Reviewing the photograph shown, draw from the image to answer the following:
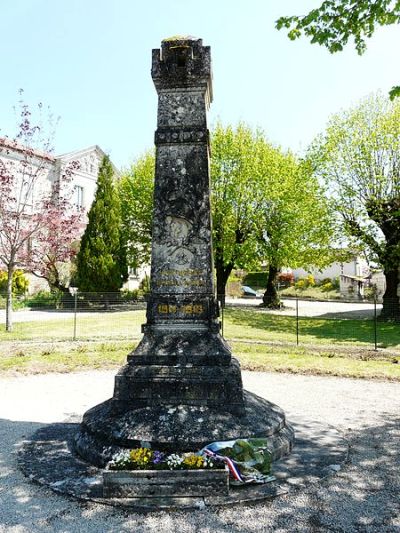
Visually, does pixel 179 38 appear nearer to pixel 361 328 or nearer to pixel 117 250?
pixel 361 328

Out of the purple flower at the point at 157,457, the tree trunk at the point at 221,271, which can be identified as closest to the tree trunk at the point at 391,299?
the tree trunk at the point at 221,271

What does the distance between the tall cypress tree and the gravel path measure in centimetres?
2083

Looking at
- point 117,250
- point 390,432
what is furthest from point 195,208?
point 117,250

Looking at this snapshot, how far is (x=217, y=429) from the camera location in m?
4.98

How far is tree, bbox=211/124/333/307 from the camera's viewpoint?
2766 centimetres

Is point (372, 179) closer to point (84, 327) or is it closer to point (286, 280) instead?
point (84, 327)

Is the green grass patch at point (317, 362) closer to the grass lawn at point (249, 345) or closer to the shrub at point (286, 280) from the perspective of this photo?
the grass lawn at point (249, 345)

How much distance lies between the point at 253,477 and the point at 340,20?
24.5 feet

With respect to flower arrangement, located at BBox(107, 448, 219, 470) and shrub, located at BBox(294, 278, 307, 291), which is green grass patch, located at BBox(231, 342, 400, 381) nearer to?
flower arrangement, located at BBox(107, 448, 219, 470)

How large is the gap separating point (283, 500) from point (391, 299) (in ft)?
68.8

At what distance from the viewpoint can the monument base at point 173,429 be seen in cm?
484

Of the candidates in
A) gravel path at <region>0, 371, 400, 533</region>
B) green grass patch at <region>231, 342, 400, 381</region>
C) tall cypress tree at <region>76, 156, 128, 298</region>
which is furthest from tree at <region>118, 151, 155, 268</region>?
gravel path at <region>0, 371, 400, 533</region>

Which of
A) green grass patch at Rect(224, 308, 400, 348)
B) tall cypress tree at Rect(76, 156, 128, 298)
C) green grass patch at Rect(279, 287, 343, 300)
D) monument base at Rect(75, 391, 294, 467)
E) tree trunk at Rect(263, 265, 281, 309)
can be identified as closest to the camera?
monument base at Rect(75, 391, 294, 467)

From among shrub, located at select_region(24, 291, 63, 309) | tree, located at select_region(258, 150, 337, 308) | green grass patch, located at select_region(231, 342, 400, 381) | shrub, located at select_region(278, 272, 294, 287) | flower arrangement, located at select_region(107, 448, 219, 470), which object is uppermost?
tree, located at select_region(258, 150, 337, 308)
